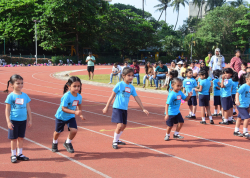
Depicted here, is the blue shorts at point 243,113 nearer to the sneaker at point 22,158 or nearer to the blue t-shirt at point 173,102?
the blue t-shirt at point 173,102

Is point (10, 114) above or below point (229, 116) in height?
above

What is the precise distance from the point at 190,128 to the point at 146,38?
44081mm

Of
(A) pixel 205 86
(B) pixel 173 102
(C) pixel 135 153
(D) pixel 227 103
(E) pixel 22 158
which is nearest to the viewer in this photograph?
(E) pixel 22 158

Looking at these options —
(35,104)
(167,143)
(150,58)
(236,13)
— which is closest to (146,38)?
(150,58)

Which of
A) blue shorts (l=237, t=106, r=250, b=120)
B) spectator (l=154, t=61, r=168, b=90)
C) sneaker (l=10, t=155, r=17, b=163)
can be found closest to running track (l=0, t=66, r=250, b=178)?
sneaker (l=10, t=155, r=17, b=163)

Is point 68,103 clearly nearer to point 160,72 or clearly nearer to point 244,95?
point 244,95

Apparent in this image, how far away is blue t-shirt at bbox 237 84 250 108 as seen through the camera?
640 cm

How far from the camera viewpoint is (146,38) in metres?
50.5

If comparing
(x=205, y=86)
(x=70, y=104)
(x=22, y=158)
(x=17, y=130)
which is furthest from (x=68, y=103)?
(x=205, y=86)

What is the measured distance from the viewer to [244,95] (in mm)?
6445

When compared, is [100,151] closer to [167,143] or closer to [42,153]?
[42,153]

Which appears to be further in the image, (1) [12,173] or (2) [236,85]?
(2) [236,85]

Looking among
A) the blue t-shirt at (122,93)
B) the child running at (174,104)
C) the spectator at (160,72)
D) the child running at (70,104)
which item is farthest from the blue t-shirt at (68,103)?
the spectator at (160,72)

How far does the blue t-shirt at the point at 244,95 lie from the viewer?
6.40 meters
